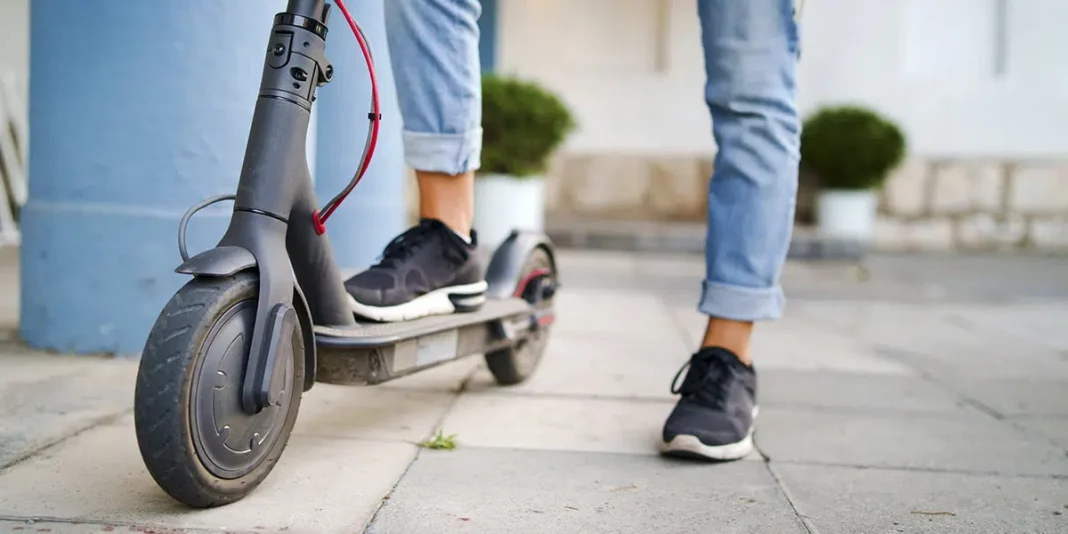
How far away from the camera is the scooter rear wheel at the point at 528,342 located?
2.16 m

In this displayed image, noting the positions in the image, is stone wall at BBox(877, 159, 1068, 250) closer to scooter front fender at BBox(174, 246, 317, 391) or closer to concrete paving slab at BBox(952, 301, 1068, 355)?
concrete paving slab at BBox(952, 301, 1068, 355)

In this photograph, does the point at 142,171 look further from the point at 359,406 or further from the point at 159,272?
the point at 359,406

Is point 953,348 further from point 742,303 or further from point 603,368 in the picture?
point 742,303

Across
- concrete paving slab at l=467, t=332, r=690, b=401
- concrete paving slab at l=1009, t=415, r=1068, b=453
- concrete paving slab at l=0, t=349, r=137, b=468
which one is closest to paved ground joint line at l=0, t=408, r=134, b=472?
concrete paving slab at l=0, t=349, r=137, b=468

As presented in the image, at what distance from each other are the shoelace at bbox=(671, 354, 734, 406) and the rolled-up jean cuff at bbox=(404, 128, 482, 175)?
549mm

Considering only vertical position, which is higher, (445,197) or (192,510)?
(445,197)

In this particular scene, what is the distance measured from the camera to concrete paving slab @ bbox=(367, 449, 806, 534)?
1284 mm

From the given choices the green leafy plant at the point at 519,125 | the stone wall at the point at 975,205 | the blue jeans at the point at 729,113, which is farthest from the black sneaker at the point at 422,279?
the stone wall at the point at 975,205

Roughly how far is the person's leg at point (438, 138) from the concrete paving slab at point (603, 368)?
1.80 ft

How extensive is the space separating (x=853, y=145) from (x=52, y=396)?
5.87 meters

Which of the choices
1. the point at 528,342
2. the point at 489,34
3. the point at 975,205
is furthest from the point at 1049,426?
the point at 489,34

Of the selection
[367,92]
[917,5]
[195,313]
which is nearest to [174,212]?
[367,92]

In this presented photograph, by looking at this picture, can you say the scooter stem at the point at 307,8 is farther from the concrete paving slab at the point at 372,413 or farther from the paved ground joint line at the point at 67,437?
the paved ground joint line at the point at 67,437

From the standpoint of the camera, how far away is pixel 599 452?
169 centimetres
